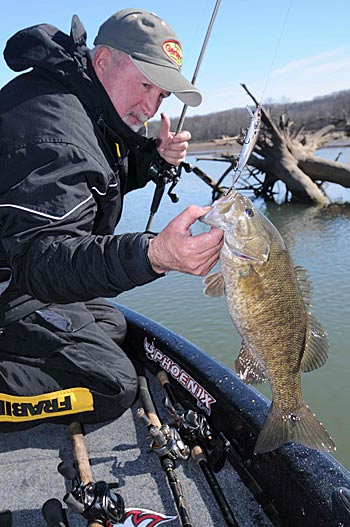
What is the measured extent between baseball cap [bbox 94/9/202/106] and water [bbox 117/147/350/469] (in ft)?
12.0

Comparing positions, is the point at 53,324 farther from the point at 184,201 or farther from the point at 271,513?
the point at 184,201

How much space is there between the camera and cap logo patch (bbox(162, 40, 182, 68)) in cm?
268

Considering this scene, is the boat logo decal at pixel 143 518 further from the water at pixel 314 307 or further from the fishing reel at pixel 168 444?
the water at pixel 314 307

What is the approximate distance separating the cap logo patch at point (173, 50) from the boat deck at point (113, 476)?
226cm

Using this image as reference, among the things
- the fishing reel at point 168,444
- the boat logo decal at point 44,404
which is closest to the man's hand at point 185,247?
the fishing reel at point 168,444

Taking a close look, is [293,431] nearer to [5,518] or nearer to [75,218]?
[75,218]

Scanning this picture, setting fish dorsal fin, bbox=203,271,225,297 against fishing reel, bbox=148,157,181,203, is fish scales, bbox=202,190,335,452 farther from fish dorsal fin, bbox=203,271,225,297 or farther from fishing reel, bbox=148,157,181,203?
fishing reel, bbox=148,157,181,203

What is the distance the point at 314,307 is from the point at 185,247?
6.45 m

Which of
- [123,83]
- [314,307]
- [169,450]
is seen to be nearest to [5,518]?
[169,450]

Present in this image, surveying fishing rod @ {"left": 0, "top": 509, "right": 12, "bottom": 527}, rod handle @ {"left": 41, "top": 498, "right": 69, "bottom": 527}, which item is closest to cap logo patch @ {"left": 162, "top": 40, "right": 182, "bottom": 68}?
rod handle @ {"left": 41, "top": 498, "right": 69, "bottom": 527}

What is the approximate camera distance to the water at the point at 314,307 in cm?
543

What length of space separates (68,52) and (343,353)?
5.24 meters

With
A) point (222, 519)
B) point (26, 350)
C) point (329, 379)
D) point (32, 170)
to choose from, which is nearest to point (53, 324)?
point (26, 350)

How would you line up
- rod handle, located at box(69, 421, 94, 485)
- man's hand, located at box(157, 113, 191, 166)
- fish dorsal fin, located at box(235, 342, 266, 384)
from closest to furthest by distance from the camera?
fish dorsal fin, located at box(235, 342, 266, 384), rod handle, located at box(69, 421, 94, 485), man's hand, located at box(157, 113, 191, 166)
